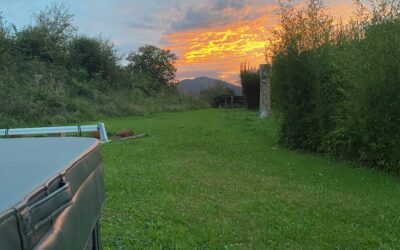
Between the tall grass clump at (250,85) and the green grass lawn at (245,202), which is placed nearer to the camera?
the green grass lawn at (245,202)

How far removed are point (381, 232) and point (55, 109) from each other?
16858mm

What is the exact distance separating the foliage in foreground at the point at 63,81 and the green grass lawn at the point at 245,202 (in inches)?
396

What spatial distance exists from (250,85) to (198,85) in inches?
580

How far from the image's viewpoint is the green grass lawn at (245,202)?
14.2ft

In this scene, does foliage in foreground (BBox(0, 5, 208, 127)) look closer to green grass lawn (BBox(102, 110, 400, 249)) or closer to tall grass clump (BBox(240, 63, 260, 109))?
tall grass clump (BBox(240, 63, 260, 109))

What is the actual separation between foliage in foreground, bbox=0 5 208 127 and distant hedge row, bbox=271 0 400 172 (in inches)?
419

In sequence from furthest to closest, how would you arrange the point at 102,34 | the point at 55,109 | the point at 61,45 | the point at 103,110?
the point at 102,34 → the point at 61,45 → the point at 103,110 → the point at 55,109

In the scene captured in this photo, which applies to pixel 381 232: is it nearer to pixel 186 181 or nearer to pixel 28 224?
pixel 186 181

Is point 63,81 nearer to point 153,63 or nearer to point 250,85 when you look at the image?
point 250,85

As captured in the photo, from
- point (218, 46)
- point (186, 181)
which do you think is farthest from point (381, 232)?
point (218, 46)

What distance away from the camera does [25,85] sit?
19938 millimetres

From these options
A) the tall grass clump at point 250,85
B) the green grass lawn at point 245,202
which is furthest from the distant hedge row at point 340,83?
the tall grass clump at point 250,85

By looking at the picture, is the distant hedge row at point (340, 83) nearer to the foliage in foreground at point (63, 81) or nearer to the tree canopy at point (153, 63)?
the foliage in foreground at point (63, 81)

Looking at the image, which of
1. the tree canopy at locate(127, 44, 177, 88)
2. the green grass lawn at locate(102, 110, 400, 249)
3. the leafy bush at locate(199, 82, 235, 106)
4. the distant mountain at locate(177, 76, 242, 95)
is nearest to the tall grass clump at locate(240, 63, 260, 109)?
the distant mountain at locate(177, 76, 242, 95)
